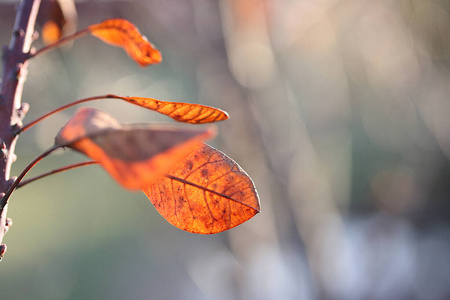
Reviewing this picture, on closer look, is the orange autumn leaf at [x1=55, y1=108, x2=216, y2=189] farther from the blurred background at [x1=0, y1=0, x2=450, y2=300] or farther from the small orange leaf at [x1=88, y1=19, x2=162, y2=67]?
the blurred background at [x1=0, y1=0, x2=450, y2=300]

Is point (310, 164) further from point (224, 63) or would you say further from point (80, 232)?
point (80, 232)

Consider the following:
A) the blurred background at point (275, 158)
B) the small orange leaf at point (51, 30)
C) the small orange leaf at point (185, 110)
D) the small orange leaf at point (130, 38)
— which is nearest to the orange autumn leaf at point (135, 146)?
the small orange leaf at point (185, 110)

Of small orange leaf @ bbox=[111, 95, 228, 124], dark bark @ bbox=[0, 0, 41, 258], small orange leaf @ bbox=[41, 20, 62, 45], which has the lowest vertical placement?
small orange leaf @ bbox=[111, 95, 228, 124]

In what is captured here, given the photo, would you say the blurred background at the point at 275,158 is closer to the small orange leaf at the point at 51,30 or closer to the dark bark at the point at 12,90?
the small orange leaf at the point at 51,30

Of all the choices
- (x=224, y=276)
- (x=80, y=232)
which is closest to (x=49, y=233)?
(x=80, y=232)

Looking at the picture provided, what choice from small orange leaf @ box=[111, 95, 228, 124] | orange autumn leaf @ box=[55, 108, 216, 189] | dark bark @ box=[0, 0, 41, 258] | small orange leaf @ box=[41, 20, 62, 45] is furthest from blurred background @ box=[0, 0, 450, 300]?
orange autumn leaf @ box=[55, 108, 216, 189]

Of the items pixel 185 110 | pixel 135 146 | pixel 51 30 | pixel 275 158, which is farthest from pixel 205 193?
pixel 275 158

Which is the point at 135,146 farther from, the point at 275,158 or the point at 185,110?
the point at 275,158
